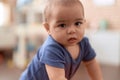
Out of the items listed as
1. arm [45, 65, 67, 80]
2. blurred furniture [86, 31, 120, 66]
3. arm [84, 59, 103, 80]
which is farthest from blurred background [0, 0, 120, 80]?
arm [45, 65, 67, 80]

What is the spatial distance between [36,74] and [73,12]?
16 centimetres

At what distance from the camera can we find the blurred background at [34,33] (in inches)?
80.8

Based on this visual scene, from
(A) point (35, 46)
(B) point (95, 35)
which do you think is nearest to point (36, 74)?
A: (B) point (95, 35)

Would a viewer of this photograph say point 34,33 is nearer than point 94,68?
No

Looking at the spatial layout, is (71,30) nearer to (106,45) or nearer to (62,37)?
(62,37)

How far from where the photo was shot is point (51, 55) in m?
0.45

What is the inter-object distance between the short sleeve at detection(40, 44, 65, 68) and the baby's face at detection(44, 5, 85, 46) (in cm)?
2

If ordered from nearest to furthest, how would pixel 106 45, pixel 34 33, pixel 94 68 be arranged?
pixel 94 68 → pixel 106 45 → pixel 34 33

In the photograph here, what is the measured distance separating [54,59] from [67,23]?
70 millimetres

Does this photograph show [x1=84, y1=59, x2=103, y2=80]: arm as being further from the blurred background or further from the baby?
the blurred background

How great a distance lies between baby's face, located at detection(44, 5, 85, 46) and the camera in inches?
17.4

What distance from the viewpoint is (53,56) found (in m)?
0.45

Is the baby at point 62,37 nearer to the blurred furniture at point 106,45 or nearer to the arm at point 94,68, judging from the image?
the arm at point 94,68

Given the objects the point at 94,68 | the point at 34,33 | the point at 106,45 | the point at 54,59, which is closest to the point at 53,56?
the point at 54,59
